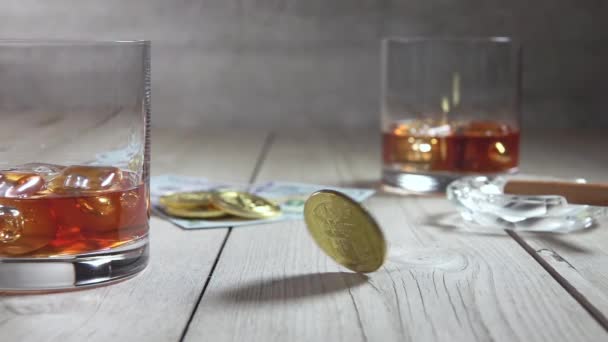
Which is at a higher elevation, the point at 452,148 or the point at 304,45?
the point at 304,45

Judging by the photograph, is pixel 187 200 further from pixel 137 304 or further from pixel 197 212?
pixel 137 304

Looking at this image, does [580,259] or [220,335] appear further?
[580,259]

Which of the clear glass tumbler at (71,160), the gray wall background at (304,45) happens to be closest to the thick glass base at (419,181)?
the clear glass tumbler at (71,160)

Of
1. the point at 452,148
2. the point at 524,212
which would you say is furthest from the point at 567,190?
the point at 452,148

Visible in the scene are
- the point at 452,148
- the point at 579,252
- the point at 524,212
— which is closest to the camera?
the point at 579,252

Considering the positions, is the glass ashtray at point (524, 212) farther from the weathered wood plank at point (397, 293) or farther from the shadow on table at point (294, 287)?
the shadow on table at point (294, 287)

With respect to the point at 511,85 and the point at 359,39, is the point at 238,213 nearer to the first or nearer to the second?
the point at 511,85

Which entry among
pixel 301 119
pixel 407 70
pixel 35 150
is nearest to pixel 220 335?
pixel 35 150
